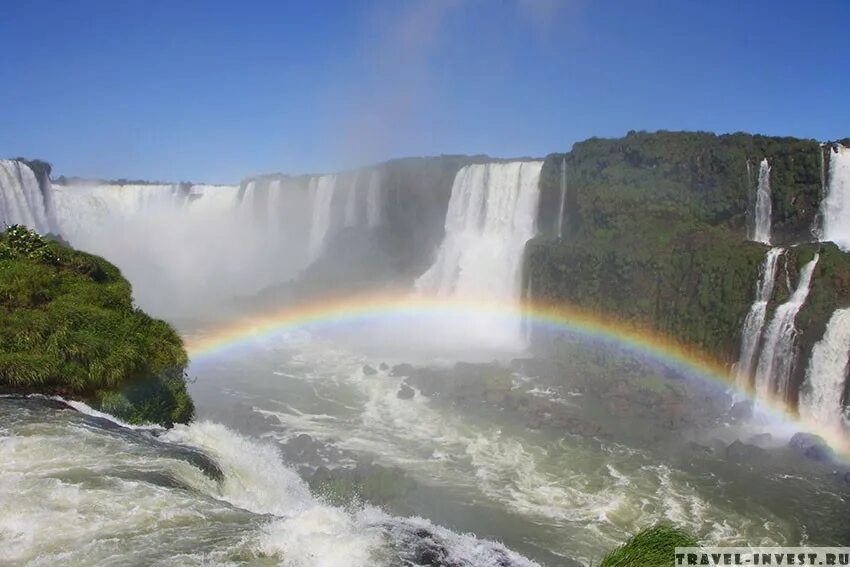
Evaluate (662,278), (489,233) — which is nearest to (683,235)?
(662,278)

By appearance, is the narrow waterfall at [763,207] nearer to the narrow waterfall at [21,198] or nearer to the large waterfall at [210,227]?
the large waterfall at [210,227]

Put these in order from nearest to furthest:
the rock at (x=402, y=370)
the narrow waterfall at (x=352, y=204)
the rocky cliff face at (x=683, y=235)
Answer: the rocky cliff face at (x=683, y=235), the rock at (x=402, y=370), the narrow waterfall at (x=352, y=204)

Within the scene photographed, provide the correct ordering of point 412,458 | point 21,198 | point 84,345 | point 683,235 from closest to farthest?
point 84,345
point 412,458
point 683,235
point 21,198

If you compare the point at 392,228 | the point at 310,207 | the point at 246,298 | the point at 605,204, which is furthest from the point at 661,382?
the point at 310,207

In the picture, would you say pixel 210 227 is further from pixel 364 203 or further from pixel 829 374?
pixel 829 374

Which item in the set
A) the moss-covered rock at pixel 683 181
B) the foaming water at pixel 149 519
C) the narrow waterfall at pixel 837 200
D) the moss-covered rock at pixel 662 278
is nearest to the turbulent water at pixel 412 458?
the foaming water at pixel 149 519

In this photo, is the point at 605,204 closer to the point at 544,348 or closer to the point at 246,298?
the point at 544,348

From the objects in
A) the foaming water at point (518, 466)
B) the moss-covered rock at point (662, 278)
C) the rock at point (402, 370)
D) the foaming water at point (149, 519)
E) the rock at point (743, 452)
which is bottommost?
the foaming water at point (518, 466)
